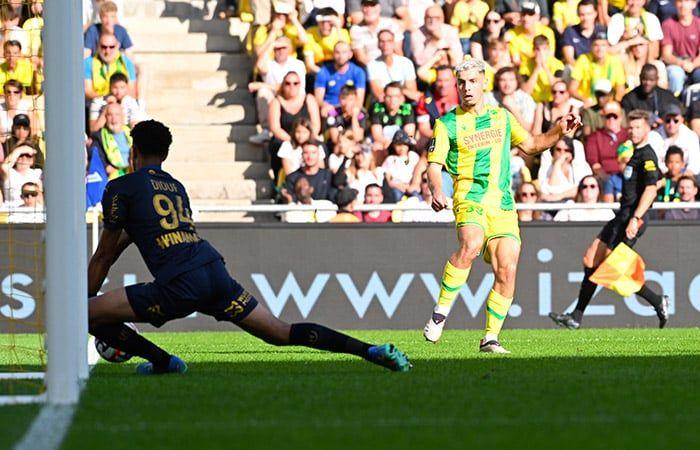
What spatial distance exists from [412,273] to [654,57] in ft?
16.8

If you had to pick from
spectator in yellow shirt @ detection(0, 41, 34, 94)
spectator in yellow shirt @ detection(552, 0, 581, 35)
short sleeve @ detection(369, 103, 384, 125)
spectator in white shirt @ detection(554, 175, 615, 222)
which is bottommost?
spectator in white shirt @ detection(554, 175, 615, 222)

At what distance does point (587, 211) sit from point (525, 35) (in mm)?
3298

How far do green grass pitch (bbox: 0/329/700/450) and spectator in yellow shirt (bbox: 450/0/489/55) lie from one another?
10.1 m

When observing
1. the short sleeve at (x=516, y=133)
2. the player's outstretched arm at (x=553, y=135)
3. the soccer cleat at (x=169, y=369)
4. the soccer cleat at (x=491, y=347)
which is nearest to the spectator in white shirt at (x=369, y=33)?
the short sleeve at (x=516, y=133)

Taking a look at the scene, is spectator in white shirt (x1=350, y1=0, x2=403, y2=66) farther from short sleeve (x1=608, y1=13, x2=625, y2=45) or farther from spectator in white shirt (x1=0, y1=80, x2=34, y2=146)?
spectator in white shirt (x1=0, y1=80, x2=34, y2=146)

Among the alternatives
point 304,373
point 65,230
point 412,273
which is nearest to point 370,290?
point 412,273

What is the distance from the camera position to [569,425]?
6711 mm

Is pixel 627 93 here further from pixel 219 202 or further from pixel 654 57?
pixel 219 202

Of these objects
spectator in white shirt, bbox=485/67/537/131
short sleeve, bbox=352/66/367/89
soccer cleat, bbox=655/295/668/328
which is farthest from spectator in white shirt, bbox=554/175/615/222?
short sleeve, bbox=352/66/367/89

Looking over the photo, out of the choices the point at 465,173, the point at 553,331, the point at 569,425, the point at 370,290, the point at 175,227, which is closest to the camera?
the point at 569,425

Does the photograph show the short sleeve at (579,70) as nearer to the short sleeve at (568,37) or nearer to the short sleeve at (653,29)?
the short sleeve at (568,37)

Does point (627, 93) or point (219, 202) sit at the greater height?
point (627, 93)

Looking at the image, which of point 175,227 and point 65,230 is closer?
point 65,230

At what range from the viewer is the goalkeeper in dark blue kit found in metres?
9.02
